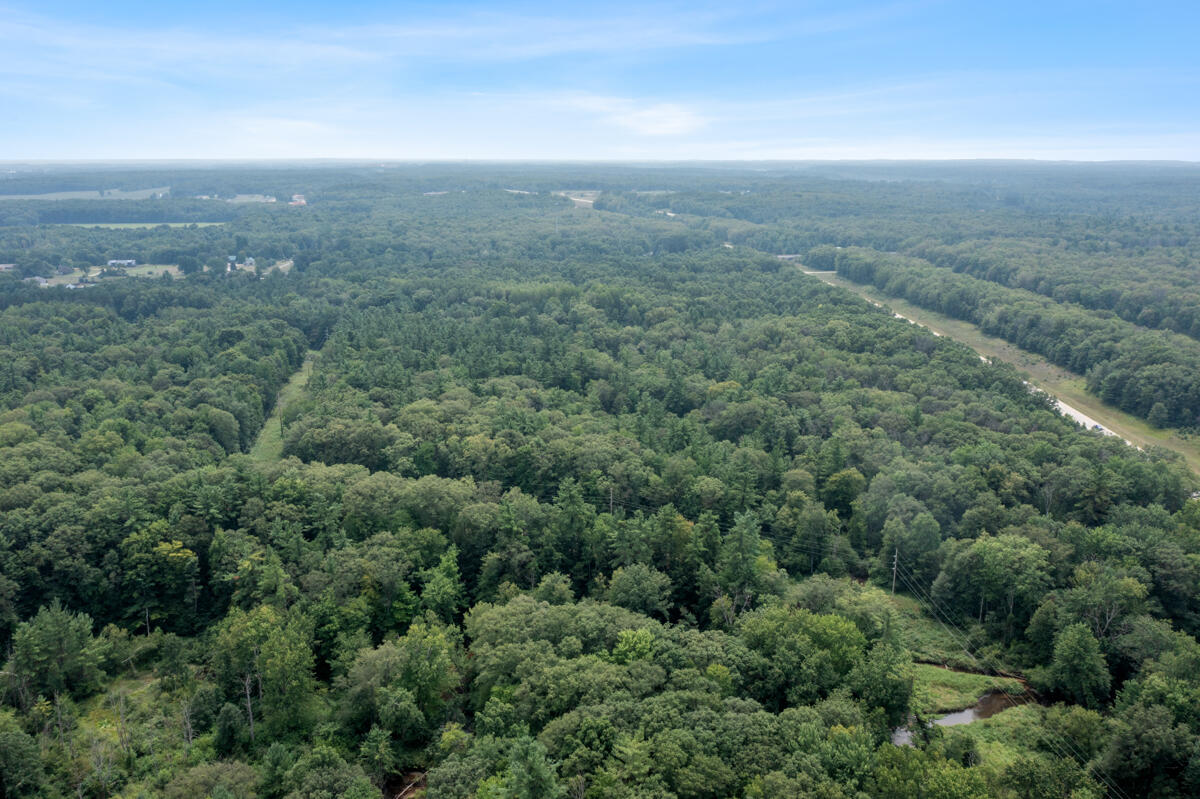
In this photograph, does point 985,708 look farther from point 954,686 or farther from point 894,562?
point 894,562

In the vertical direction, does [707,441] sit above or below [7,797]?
above

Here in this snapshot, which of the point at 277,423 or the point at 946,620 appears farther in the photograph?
the point at 277,423

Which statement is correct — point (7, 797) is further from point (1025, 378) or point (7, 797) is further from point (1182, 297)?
point (1182, 297)

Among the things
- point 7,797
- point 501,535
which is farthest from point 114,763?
point 501,535

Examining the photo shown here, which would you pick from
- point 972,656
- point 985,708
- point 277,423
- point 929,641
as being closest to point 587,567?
point 929,641

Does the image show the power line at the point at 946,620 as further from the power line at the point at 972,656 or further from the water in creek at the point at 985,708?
the water in creek at the point at 985,708

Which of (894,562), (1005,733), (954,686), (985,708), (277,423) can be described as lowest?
(985,708)
